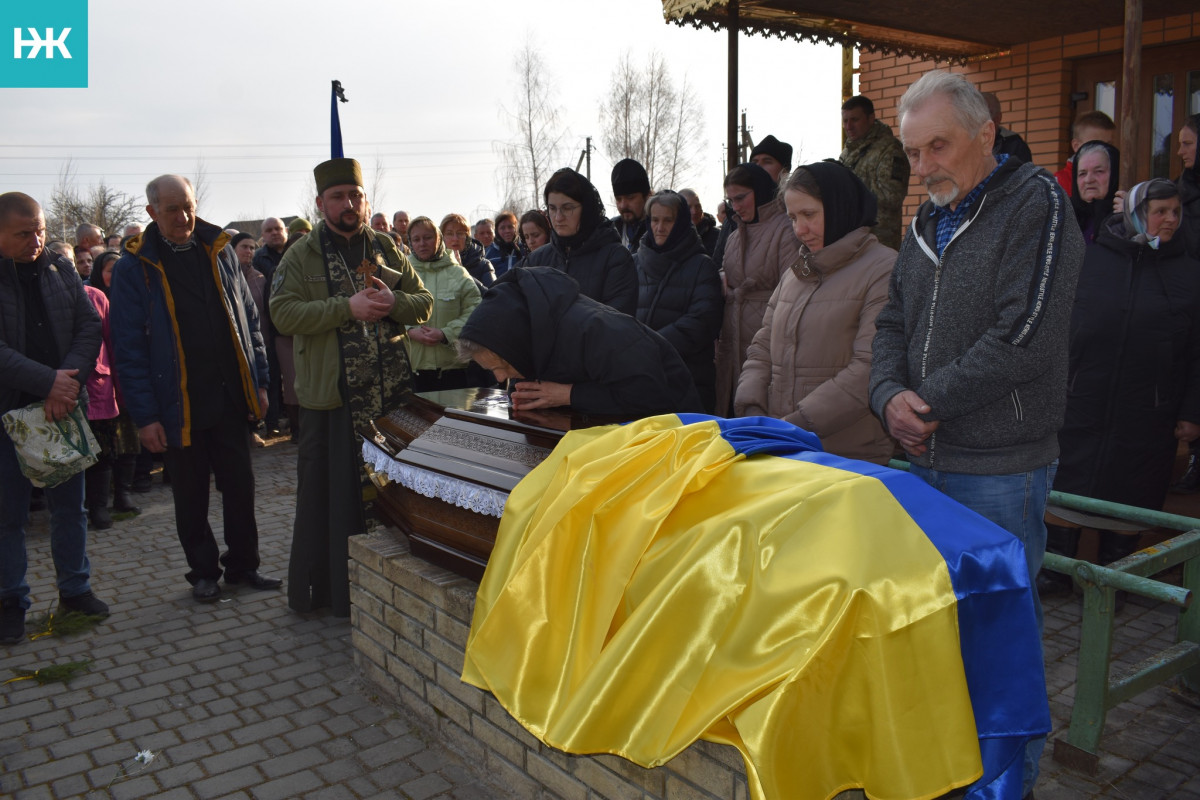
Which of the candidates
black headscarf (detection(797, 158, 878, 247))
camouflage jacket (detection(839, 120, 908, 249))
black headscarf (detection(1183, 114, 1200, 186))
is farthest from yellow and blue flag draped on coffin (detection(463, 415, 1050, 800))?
camouflage jacket (detection(839, 120, 908, 249))

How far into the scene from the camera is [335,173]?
174 inches

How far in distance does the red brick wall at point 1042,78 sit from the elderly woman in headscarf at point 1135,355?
3145mm

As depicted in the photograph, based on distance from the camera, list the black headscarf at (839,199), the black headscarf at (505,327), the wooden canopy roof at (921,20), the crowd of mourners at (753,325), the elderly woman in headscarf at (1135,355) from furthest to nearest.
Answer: the wooden canopy roof at (921,20) → the elderly woman in headscarf at (1135,355) → the black headscarf at (839,199) → the black headscarf at (505,327) → the crowd of mourners at (753,325)

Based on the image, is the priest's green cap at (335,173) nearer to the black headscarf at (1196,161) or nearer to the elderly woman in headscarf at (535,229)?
the elderly woman in headscarf at (535,229)

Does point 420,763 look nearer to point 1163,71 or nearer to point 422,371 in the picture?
point 422,371

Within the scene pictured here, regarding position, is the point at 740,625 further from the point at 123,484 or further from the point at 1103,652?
the point at 123,484

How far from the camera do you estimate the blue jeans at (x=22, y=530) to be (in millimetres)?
4438

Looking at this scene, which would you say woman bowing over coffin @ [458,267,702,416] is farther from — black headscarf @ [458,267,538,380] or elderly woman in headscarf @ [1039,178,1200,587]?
elderly woman in headscarf @ [1039,178,1200,587]

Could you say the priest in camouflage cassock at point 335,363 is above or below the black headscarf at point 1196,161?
below

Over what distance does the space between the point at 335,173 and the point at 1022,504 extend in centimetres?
334

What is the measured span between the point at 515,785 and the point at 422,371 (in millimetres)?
3361

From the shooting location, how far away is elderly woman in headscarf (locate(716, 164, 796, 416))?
4836mm

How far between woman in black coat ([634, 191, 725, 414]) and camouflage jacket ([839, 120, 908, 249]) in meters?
1.61

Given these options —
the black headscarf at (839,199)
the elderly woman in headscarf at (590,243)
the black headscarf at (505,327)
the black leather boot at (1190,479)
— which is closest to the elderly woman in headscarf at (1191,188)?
the black leather boot at (1190,479)
